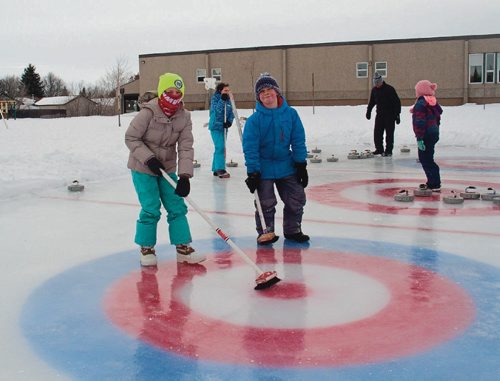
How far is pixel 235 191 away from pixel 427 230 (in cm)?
337

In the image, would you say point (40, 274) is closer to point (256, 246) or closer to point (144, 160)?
point (144, 160)

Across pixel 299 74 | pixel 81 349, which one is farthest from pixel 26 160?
pixel 299 74

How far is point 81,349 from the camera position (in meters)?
2.98

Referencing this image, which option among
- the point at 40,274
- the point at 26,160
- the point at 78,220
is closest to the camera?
the point at 40,274

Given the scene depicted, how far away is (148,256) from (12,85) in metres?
111

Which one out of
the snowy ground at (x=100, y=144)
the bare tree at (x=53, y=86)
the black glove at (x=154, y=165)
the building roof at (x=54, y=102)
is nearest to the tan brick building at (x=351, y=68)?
the snowy ground at (x=100, y=144)

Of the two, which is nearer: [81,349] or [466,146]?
[81,349]

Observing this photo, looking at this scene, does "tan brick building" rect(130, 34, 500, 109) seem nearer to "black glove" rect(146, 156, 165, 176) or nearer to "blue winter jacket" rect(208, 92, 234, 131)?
"blue winter jacket" rect(208, 92, 234, 131)

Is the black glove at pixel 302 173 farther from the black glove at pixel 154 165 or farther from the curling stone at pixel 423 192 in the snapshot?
the curling stone at pixel 423 192

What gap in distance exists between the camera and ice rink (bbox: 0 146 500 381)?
2.76 meters

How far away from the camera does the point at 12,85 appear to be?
105250mm

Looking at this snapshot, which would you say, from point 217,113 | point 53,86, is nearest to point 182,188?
point 217,113

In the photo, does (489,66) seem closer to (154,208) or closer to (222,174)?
(222,174)

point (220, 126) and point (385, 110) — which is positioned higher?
point (385, 110)
